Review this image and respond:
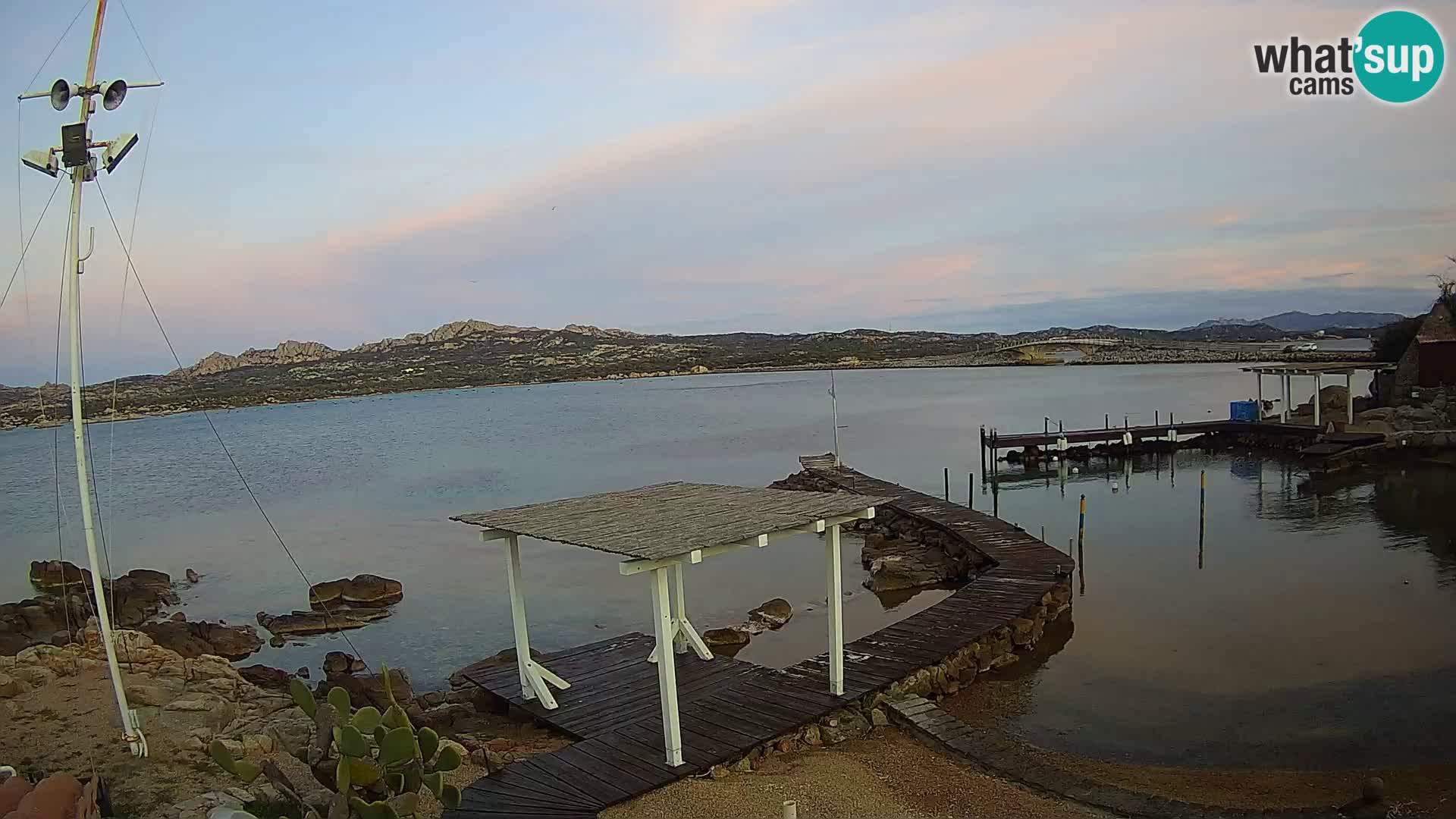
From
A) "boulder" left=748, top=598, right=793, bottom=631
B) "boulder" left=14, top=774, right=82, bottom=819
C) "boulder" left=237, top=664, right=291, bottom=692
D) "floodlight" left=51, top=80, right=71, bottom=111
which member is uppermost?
"floodlight" left=51, top=80, right=71, bottom=111

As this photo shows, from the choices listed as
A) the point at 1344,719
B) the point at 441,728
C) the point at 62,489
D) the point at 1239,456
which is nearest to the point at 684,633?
the point at 441,728

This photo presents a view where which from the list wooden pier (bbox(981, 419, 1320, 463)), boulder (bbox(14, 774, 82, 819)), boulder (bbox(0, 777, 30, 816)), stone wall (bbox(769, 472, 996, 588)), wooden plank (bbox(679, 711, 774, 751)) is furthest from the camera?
wooden pier (bbox(981, 419, 1320, 463))

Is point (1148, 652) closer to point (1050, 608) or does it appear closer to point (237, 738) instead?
point (1050, 608)

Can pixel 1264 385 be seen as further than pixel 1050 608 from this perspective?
Yes

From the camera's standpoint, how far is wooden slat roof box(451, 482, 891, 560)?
337 inches

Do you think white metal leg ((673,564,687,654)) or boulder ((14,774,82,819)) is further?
white metal leg ((673,564,687,654))

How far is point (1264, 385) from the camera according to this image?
7981 cm

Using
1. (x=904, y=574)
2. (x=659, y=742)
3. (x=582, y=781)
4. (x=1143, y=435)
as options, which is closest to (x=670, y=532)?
(x=659, y=742)

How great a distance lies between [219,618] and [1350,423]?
3847 cm

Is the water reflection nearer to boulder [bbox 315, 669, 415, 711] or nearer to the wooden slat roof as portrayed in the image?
the wooden slat roof

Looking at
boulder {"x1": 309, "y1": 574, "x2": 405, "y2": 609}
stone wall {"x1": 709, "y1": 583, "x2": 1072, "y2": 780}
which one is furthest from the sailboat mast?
boulder {"x1": 309, "y1": 574, "x2": 405, "y2": 609}

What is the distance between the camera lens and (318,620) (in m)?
18.6

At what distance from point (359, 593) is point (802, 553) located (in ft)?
36.1

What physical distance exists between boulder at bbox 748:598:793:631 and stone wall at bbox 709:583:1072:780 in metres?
4.51
